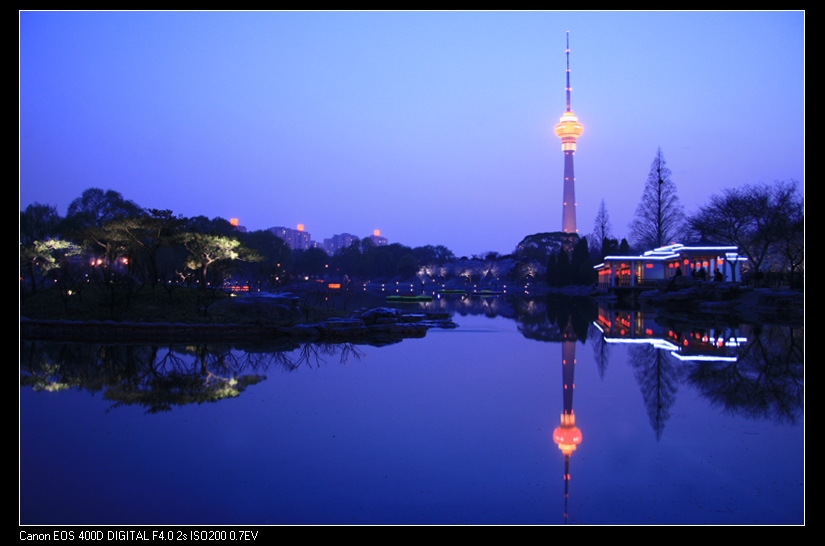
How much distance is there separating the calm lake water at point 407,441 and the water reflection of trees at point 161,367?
0.06 meters

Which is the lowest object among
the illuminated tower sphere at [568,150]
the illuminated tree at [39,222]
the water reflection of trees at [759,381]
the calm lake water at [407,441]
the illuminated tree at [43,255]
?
the calm lake water at [407,441]

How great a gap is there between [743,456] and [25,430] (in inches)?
287

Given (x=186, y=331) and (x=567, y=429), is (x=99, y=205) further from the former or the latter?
(x=567, y=429)

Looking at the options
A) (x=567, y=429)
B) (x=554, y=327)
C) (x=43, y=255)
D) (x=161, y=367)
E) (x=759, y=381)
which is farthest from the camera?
(x=43, y=255)

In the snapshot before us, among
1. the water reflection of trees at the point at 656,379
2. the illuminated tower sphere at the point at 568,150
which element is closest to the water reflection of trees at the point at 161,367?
the water reflection of trees at the point at 656,379

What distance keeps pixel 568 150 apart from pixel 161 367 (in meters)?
93.4

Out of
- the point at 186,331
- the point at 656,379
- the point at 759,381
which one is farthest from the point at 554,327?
the point at 186,331

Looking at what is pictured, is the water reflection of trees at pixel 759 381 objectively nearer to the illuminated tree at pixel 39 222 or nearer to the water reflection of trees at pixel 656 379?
the water reflection of trees at pixel 656 379

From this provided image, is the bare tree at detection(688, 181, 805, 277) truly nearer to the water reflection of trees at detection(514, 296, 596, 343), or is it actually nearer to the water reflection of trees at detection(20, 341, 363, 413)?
the water reflection of trees at detection(514, 296, 596, 343)

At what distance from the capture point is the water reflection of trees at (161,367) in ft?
25.5

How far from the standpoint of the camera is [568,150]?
95.1 metres

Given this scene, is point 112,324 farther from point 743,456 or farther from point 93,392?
point 743,456

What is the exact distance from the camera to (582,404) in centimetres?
715
